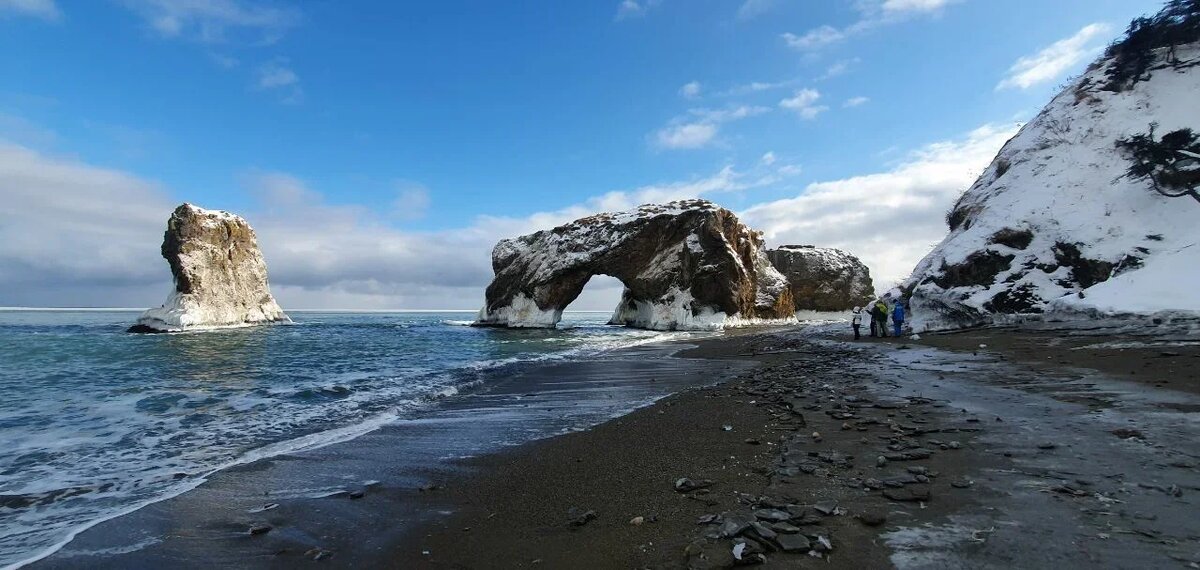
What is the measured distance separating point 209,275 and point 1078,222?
2708 inches

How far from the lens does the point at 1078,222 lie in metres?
19.5

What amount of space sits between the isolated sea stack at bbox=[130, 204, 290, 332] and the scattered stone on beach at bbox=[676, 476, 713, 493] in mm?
58637

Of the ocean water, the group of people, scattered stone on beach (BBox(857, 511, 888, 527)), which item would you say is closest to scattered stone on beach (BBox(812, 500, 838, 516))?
scattered stone on beach (BBox(857, 511, 888, 527))

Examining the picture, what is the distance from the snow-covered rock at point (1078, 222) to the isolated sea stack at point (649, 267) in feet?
85.2

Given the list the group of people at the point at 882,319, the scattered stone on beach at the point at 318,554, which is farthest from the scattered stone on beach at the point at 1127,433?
the group of people at the point at 882,319

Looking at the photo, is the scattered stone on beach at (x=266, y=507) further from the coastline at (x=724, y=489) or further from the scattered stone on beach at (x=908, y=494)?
the scattered stone on beach at (x=908, y=494)

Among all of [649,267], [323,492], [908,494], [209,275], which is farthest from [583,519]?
[209,275]

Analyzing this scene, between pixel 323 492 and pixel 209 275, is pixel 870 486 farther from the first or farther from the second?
pixel 209 275

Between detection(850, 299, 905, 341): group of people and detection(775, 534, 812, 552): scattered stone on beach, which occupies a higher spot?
detection(850, 299, 905, 341): group of people

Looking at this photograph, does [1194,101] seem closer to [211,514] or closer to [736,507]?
[736,507]

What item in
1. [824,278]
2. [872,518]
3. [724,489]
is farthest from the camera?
[824,278]

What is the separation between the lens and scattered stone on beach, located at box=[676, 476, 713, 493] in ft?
14.3

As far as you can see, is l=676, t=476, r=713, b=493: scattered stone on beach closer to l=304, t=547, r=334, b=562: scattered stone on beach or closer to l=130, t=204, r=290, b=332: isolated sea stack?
l=304, t=547, r=334, b=562: scattered stone on beach

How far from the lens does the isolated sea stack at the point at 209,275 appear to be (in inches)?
1892
